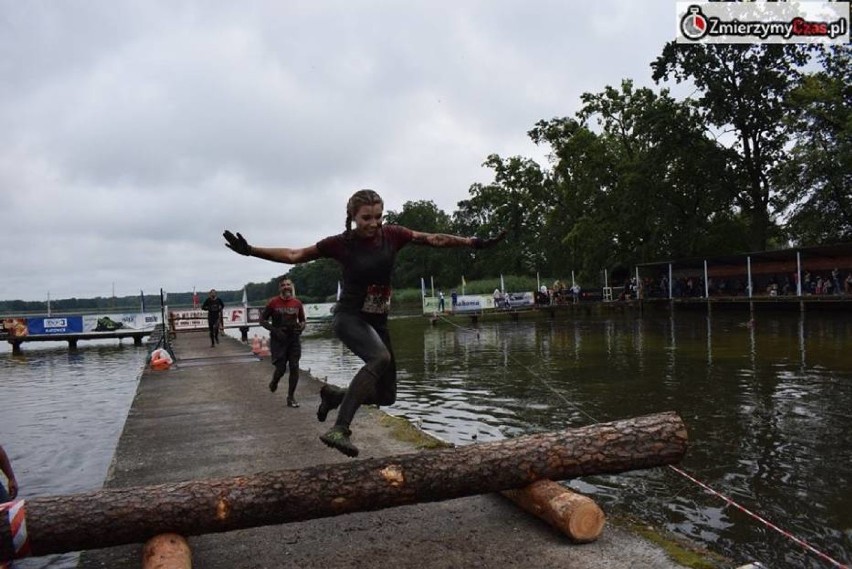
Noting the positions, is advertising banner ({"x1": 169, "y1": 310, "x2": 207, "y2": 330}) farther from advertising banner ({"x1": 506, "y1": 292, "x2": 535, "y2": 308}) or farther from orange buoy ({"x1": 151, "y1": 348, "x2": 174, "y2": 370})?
advertising banner ({"x1": 506, "y1": 292, "x2": 535, "y2": 308})

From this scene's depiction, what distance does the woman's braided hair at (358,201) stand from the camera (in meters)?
5.71

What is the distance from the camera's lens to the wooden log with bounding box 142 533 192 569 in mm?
4629

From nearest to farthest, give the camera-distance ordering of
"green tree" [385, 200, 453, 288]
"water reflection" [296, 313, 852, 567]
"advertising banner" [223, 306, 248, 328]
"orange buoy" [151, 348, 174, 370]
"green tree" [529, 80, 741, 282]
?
"water reflection" [296, 313, 852, 567]
"orange buoy" [151, 348, 174, 370]
"advertising banner" [223, 306, 248, 328]
"green tree" [529, 80, 741, 282]
"green tree" [385, 200, 453, 288]

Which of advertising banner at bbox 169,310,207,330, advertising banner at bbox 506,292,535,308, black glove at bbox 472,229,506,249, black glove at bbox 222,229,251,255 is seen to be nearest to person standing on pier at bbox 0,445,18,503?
black glove at bbox 222,229,251,255

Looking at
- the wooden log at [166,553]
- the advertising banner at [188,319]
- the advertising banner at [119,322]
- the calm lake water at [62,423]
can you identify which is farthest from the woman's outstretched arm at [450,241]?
the advertising banner at [119,322]

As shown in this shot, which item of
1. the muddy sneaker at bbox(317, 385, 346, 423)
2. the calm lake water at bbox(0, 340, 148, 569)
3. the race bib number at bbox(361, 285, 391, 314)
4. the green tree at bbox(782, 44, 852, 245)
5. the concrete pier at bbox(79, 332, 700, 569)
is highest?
the green tree at bbox(782, 44, 852, 245)

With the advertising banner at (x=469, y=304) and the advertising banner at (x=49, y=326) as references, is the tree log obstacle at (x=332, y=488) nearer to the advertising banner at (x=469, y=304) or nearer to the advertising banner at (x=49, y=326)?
the advertising banner at (x=49, y=326)

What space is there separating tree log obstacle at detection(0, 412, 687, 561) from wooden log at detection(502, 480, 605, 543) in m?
0.21

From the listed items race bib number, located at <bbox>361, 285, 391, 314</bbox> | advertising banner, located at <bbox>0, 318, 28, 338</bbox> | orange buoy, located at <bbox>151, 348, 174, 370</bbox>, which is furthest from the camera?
advertising banner, located at <bbox>0, 318, 28, 338</bbox>

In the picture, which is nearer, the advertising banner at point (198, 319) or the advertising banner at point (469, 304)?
the advertising banner at point (198, 319)

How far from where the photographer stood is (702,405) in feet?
40.4

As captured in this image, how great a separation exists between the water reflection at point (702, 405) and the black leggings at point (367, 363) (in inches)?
129

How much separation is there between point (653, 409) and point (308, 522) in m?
8.22

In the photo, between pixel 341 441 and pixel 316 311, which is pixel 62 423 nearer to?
pixel 341 441
